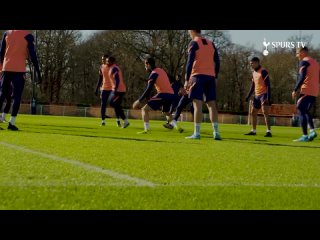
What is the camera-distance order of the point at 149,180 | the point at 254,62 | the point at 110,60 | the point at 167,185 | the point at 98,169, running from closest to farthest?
the point at 167,185 → the point at 149,180 → the point at 98,169 → the point at 254,62 → the point at 110,60

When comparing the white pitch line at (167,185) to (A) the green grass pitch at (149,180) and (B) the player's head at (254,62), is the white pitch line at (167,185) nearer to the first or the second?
(A) the green grass pitch at (149,180)

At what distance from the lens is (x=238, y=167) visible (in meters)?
4.89

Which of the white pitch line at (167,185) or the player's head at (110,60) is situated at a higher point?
the player's head at (110,60)

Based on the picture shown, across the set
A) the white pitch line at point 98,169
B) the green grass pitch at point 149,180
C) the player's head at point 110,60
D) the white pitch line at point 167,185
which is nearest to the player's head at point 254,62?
the player's head at point 110,60

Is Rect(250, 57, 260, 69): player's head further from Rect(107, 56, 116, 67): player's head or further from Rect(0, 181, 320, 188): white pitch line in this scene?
Rect(0, 181, 320, 188): white pitch line

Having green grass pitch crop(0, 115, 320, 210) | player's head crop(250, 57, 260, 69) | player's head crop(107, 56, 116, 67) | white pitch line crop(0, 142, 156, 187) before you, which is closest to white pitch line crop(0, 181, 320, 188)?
green grass pitch crop(0, 115, 320, 210)

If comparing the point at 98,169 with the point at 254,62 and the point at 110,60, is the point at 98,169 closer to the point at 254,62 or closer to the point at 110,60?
the point at 254,62

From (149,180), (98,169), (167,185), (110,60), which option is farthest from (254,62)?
(167,185)

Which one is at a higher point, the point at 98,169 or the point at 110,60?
the point at 110,60

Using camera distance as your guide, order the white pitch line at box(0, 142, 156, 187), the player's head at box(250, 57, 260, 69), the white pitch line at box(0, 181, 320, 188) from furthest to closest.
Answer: the player's head at box(250, 57, 260, 69) < the white pitch line at box(0, 142, 156, 187) < the white pitch line at box(0, 181, 320, 188)

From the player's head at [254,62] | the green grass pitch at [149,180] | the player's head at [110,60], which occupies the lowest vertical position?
the green grass pitch at [149,180]

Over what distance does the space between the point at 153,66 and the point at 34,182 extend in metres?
9.64
